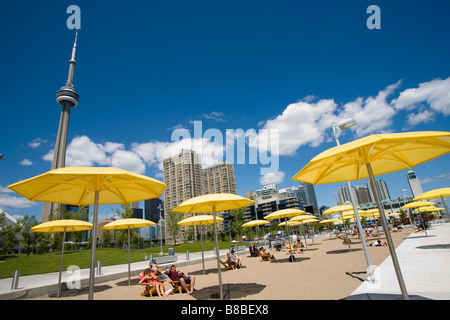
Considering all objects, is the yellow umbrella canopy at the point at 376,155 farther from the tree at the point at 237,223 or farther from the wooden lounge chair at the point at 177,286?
the tree at the point at 237,223

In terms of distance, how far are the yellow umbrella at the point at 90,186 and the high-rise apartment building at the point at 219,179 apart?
390 ft

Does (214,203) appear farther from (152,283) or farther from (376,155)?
(376,155)

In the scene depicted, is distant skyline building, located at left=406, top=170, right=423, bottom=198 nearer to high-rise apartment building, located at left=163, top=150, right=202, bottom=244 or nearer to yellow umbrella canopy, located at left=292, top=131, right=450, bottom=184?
high-rise apartment building, located at left=163, top=150, right=202, bottom=244

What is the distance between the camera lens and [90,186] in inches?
181

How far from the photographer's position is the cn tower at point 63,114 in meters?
74.5

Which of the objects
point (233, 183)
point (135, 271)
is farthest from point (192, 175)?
point (135, 271)

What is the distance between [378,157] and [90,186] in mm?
6110

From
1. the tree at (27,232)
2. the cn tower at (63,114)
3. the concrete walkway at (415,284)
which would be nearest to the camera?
the concrete walkway at (415,284)

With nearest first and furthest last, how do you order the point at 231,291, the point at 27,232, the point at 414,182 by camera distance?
the point at 231,291 → the point at 27,232 → the point at 414,182

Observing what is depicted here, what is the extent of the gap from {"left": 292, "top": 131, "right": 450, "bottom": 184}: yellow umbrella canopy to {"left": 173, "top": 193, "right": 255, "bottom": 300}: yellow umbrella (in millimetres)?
2184

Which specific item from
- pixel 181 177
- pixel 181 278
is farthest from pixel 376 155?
pixel 181 177

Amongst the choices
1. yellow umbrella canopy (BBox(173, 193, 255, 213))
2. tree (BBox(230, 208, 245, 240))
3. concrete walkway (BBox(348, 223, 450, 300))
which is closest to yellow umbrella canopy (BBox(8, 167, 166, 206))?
yellow umbrella canopy (BBox(173, 193, 255, 213))

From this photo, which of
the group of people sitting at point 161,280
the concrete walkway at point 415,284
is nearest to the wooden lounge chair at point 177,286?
the group of people sitting at point 161,280

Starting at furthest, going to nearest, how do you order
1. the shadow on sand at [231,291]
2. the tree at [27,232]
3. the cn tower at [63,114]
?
the cn tower at [63,114], the tree at [27,232], the shadow on sand at [231,291]
